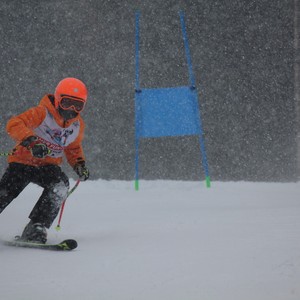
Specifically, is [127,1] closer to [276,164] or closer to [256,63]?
[256,63]

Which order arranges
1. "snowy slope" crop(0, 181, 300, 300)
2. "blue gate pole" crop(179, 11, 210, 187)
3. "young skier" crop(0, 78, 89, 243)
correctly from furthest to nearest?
"blue gate pole" crop(179, 11, 210, 187) < "young skier" crop(0, 78, 89, 243) < "snowy slope" crop(0, 181, 300, 300)

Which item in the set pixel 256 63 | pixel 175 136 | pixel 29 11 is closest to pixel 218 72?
pixel 256 63

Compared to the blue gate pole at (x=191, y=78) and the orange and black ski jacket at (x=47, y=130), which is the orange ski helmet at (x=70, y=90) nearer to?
the orange and black ski jacket at (x=47, y=130)

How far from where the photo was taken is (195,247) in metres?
2.90

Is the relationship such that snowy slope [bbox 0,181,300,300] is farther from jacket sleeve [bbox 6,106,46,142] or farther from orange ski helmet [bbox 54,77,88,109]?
orange ski helmet [bbox 54,77,88,109]

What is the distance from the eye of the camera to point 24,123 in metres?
3.34

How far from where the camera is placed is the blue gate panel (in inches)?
225

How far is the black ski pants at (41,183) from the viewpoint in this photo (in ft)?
11.2

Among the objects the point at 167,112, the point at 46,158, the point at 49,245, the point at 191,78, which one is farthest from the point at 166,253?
the point at 191,78

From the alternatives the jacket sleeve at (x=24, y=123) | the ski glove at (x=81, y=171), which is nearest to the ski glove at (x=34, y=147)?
the jacket sleeve at (x=24, y=123)

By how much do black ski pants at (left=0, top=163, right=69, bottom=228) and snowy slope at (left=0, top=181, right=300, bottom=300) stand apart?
0.83 ft

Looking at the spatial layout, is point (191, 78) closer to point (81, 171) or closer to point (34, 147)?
point (81, 171)

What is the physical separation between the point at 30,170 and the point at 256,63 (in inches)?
127

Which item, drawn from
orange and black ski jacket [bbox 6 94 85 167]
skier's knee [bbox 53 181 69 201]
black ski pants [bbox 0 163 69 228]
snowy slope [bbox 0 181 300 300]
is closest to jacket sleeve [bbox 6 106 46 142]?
orange and black ski jacket [bbox 6 94 85 167]
